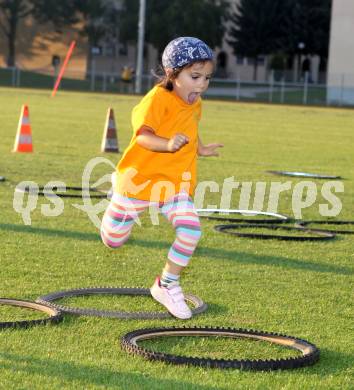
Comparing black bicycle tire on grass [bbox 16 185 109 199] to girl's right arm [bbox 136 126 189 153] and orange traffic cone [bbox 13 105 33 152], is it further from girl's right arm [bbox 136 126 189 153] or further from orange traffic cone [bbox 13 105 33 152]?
girl's right arm [bbox 136 126 189 153]

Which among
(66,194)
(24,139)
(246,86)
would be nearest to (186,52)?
(66,194)

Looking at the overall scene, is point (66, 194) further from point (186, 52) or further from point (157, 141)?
point (157, 141)

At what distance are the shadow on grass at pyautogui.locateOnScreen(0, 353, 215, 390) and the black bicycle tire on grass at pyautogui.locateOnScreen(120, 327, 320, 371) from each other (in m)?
0.27

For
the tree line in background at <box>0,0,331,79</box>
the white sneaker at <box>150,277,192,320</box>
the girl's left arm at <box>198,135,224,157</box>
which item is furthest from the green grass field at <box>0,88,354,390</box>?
the tree line in background at <box>0,0,331,79</box>

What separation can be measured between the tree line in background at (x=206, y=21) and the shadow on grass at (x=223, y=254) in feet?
233

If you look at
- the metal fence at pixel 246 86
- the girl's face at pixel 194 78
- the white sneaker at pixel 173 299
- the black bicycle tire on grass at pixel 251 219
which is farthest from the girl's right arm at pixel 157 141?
the metal fence at pixel 246 86

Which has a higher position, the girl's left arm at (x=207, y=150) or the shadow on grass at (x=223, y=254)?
the girl's left arm at (x=207, y=150)

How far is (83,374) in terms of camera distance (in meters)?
5.60

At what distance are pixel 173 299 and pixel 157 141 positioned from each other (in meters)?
1.05

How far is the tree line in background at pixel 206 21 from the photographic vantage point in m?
81.4

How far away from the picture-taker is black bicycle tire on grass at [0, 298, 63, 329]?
→ 6.50 m

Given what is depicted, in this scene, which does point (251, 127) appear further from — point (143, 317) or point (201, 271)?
point (143, 317)

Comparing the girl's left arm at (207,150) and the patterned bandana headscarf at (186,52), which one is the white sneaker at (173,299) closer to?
the girl's left arm at (207,150)

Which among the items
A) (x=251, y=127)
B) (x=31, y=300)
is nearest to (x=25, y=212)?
(x=31, y=300)
